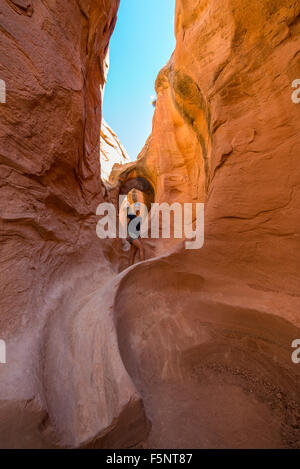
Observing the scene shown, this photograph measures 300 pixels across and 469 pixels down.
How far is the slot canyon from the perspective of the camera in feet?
5.21

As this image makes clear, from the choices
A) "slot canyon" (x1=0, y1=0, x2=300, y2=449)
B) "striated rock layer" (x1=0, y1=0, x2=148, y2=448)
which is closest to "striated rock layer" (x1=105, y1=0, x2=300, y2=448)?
"slot canyon" (x1=0, y1=0, x2=300, y2=449)

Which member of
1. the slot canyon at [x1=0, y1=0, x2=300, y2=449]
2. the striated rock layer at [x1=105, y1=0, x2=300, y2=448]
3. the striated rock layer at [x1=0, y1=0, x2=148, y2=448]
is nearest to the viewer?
the striated rock layer at [x1=0, y1=0, x2=148, y2=448]

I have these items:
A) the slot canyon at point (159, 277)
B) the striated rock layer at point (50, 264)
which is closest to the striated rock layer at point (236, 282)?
the slot canyon at point (159, 277)

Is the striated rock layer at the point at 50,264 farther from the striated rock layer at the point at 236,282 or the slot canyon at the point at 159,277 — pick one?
the striated rock layer at the point at 236,282

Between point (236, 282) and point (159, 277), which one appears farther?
point (159, 277)

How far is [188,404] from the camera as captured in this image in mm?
1879

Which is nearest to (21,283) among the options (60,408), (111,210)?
(60,408)

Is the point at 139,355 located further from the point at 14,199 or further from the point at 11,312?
the point at 14,199

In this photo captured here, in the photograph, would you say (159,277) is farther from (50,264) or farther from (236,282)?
(50,264)

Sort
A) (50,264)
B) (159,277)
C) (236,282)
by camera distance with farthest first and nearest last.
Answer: (159,277)
(236,282)
(50,264)

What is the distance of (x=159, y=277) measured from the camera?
9.48ft

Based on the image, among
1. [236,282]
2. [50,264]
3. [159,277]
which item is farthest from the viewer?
[159,277]

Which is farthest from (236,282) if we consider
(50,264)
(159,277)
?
(50,264)

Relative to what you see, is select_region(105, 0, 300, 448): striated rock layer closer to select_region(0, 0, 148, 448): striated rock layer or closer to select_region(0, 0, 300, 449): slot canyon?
select_region(0, 0, 300, 449): slot canyon
